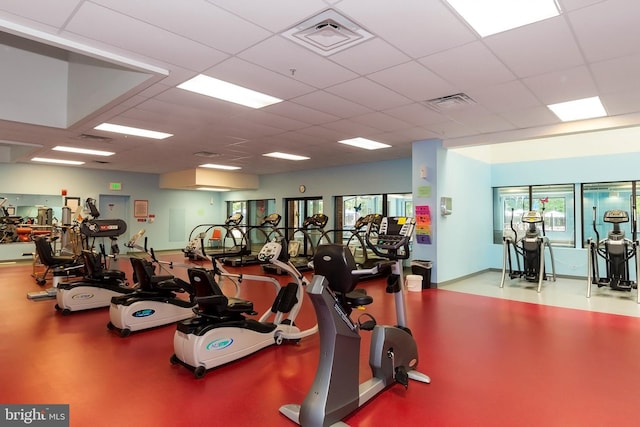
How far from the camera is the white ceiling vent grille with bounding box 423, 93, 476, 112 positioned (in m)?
4.48

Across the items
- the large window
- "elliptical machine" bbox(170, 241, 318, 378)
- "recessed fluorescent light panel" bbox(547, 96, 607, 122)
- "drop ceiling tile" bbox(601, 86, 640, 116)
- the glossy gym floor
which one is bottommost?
the glossy gym floor

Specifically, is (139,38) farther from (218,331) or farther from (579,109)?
(579,109)

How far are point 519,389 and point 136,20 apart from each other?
13.7 feet

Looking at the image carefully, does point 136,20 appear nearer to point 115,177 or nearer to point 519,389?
point 519,389

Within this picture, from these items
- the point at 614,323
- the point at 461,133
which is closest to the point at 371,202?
the point at 461,133

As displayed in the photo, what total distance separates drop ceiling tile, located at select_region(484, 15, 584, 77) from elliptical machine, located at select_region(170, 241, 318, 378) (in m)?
2.77

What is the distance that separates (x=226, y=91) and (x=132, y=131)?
114 inches

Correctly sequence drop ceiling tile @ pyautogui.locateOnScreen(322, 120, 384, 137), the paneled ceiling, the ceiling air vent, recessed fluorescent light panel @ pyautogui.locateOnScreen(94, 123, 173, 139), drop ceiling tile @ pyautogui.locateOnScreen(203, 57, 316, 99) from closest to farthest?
the paneled ceiling
drop ceiling tile @ pyautogui.locateOnScreen(203, 57, 316, 99)
drop ceiling tile @ pyautogui.locateOnScreen(322, 120, 384, 137)
recessed fluorescent light panel @ pyautogui.locateOnScreen(94, 123, 173, 139)
the ceiling air vent

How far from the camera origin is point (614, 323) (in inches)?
185

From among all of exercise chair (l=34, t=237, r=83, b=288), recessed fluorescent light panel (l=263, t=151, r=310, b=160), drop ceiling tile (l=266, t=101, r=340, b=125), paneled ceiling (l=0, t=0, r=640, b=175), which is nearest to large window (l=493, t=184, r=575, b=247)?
paneled ceiling (l=0, t=0, r=640, b=175)

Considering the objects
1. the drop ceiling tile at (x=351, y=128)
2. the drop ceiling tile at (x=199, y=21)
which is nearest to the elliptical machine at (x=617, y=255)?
the drop ceiling tile at (x=351, y=128)

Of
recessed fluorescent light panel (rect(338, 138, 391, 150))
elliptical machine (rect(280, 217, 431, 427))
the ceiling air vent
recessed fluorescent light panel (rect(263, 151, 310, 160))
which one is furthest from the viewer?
recessed fluorescent light panel (rect(263, 151, 310, 160))

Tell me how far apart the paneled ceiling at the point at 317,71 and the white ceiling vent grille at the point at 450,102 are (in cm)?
4

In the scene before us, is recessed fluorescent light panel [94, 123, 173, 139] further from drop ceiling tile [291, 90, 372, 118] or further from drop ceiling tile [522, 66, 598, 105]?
drop ceiling tile [522, 66, 598, 105]
